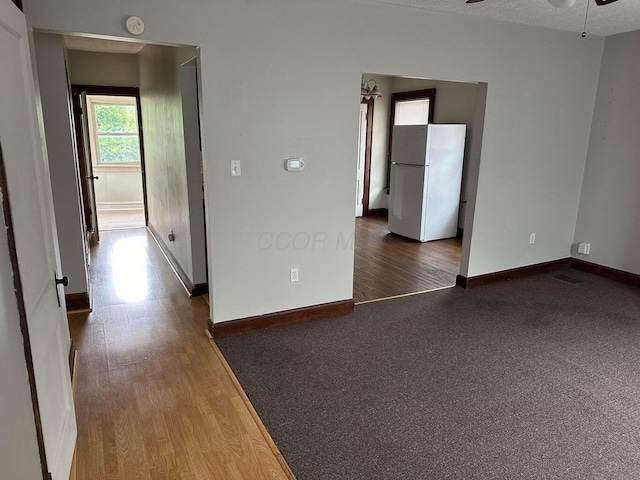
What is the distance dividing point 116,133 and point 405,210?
5.95m

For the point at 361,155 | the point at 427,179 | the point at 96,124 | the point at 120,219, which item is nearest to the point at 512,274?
the point at 427,179

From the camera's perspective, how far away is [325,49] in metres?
3.17

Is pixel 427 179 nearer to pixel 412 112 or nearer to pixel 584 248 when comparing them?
pixel 412 112

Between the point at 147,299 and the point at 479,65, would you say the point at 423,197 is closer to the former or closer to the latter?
the point at 479,65

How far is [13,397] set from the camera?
3.96 ft

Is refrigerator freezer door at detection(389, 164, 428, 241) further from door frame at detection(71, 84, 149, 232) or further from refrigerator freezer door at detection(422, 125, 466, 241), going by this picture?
door frame at detection(71, 84, 149, 232)

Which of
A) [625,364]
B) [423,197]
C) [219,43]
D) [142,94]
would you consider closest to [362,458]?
[625,364]

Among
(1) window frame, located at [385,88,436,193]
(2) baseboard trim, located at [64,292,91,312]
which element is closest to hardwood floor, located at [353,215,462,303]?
(1) window frame, located at [385,88,436,193]

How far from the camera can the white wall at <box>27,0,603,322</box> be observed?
2.86m

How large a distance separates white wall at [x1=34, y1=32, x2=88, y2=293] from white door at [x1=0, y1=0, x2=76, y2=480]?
1.91 metres

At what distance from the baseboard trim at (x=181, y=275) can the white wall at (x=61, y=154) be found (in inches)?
34.9

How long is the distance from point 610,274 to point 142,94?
247 inches

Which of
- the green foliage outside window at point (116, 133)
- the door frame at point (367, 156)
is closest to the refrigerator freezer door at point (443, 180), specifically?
the door frame at point (367, 156)

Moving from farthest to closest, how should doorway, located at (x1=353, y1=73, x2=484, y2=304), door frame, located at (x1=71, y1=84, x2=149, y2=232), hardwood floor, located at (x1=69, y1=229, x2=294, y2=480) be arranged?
door frame, located at (x1=71, y1=84, x2=149, y2=232) → doorway, located at (x1=353, y1=73, x2=484, y2=304) → hardwood floor, located at (x1=69, y1=229, x2=294, y2=480)
